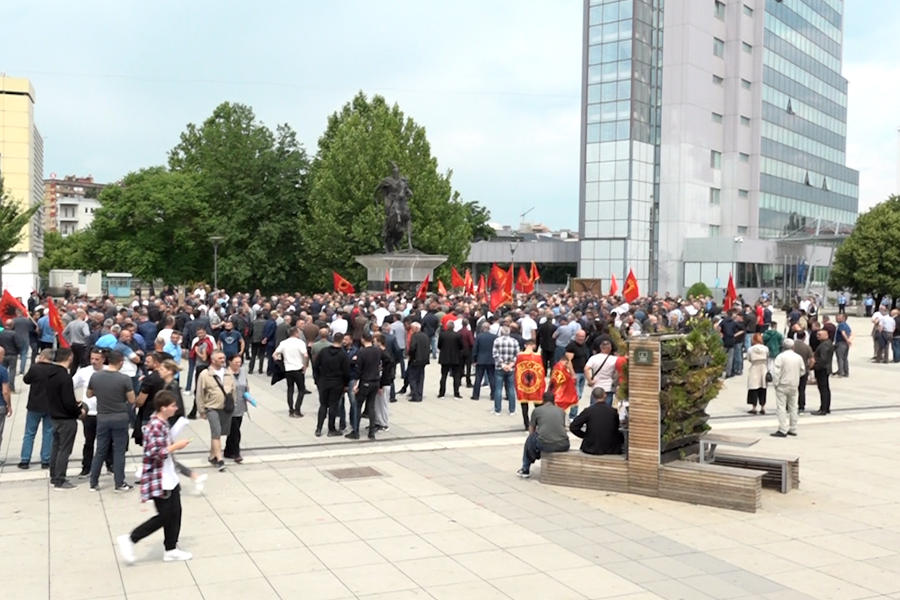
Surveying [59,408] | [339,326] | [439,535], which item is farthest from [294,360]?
[439,535]

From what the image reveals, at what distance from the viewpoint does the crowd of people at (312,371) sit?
11.0 metres

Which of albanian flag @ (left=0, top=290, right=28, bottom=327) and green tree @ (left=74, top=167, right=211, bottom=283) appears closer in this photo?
albanian flag @ (left=0, top=290, right=28, bottom=327)

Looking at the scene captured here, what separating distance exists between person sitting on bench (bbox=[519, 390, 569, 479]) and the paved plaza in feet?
1.41

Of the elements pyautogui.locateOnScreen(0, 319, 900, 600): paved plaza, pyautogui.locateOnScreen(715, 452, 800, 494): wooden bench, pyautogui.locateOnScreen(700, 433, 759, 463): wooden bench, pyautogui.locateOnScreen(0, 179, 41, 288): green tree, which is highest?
pyautogui.locateOnScreen(0, 179, 41, 288): green tree

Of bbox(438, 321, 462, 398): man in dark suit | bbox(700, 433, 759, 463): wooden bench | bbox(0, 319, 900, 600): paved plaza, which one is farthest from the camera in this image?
bbox(438, 321, 462, 398): man in dark suit

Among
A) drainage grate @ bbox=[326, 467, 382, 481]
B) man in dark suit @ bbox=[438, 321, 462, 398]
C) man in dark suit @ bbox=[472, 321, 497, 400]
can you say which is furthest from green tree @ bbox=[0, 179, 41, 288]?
drainage grate @ bbox=[326, 467, 382, 481]

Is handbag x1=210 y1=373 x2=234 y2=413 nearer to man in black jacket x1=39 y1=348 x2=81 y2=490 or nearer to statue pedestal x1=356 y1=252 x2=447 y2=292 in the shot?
man in black jacket x1=39 y1=348 x2=81 y2=490

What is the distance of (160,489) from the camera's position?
323 inches

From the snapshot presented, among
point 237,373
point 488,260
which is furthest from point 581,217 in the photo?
point 237,373

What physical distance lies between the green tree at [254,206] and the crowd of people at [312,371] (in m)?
28.4

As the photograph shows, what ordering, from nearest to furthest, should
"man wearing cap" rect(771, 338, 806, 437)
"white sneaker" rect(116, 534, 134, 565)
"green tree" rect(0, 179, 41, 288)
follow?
1. "white sneaker" rect(116, 534, 134, 565)
2. "man wearing cap" rect(771, 338, 806, 437)
3. "green tree" rect(0, 179, 41, 288)

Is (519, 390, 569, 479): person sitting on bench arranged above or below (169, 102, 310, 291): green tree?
below

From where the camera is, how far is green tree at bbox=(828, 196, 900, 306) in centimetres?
5747

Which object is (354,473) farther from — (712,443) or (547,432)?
(712,443)
